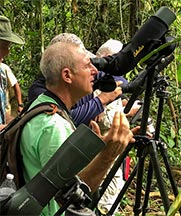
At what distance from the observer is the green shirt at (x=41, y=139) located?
1.59 metres

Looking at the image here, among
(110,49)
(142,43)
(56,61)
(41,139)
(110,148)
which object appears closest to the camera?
(110,148)

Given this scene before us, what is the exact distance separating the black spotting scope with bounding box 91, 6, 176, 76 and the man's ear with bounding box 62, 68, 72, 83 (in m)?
0.21

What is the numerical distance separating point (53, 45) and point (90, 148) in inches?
38.3

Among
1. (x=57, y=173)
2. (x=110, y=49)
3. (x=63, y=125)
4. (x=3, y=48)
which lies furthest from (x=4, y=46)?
(x=57, y=173)

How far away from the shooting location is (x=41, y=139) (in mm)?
1625

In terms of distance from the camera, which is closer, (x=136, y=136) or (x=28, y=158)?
(x=28, y=158)

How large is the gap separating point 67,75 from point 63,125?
0.31 meters

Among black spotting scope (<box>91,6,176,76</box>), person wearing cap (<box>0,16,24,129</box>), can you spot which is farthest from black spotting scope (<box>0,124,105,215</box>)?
person wearing cap (<box>0,16,24,129</box>)

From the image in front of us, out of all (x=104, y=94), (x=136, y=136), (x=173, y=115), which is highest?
(x=104, y=94)

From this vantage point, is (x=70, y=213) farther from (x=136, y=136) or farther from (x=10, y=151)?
(x=136, y=136)

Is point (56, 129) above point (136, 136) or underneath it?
above

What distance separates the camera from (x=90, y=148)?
1.01m

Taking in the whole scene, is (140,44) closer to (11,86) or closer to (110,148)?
(110,148)

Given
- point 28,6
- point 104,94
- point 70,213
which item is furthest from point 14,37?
point 70,213
